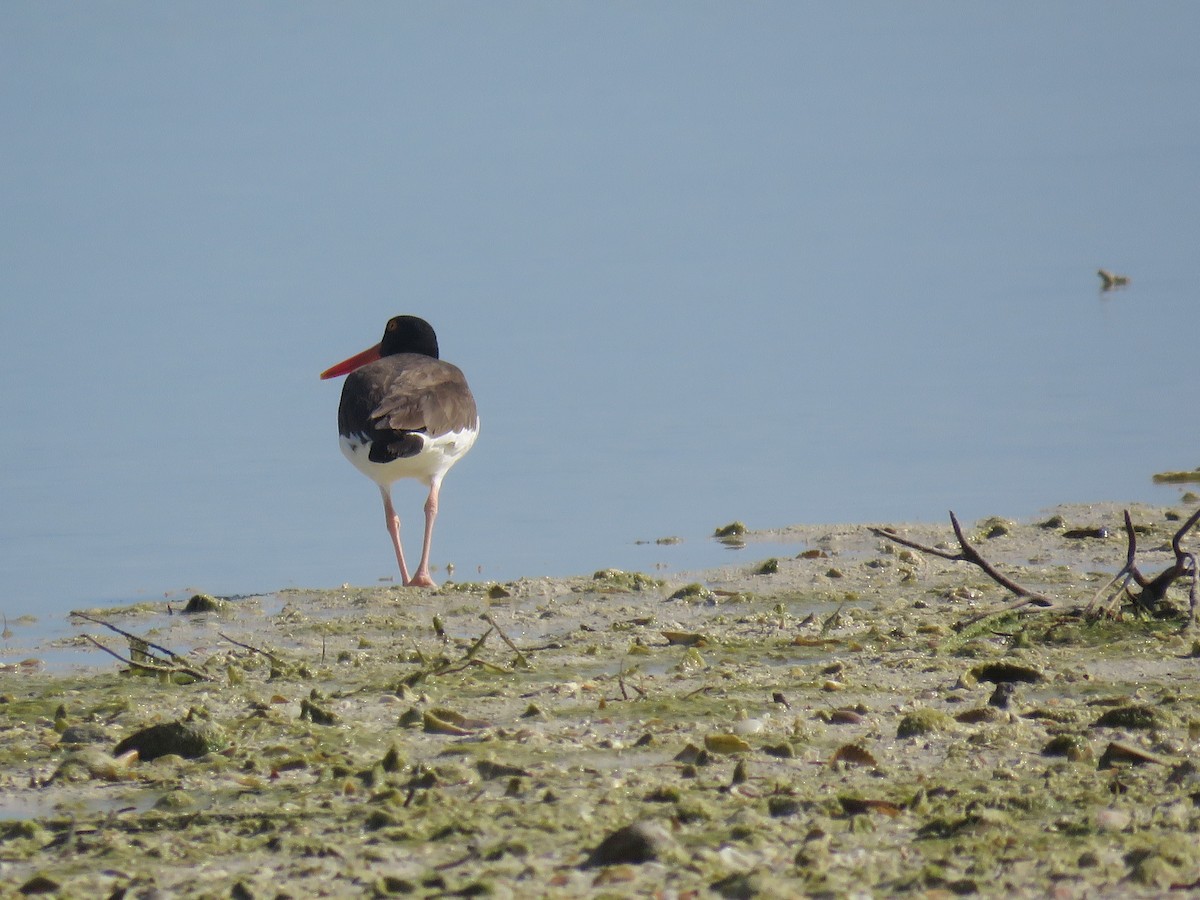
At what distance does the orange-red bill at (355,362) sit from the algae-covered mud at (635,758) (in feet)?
18.7

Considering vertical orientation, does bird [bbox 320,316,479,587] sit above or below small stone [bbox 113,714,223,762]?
above

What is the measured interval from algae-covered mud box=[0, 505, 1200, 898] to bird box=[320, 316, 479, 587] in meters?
2.28

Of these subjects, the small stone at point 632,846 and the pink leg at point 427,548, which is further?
the pink leg at point 427,548

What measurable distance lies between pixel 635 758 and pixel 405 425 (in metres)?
5.05

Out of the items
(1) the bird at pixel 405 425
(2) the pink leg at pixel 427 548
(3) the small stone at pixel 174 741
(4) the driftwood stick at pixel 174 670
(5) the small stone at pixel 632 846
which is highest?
(1) the bird at pixel 405 425

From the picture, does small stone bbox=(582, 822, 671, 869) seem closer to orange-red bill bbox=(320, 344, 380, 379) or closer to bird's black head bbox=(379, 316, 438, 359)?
bird's black head bbox=(379, 316, 438, 359)

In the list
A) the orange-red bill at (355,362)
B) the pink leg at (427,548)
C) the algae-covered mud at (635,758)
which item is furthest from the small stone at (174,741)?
the orange-red bill at (355,362)

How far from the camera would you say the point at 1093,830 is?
134 inches

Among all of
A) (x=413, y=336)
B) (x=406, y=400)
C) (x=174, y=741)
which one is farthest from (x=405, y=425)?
(x=174, y=741)

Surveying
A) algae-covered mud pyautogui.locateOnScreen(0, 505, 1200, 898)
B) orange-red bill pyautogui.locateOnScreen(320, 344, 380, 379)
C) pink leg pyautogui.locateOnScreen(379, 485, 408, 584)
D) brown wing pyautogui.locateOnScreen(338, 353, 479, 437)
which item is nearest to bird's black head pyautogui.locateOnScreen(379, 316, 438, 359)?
orange-red bill pyautogui.locateOnScreen(320, 344, 380, 379)

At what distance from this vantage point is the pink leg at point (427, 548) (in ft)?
26.8

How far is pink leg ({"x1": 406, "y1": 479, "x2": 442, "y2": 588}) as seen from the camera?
816 centimetres

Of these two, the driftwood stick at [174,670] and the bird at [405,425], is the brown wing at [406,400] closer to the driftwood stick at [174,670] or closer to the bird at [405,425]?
the bird at [405,425]

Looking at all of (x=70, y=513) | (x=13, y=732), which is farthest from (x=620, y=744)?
(x=70, y=513)
